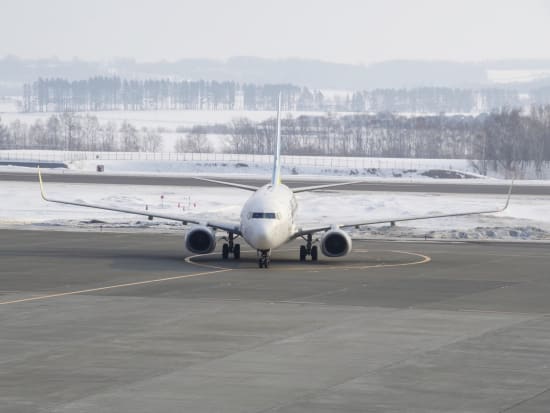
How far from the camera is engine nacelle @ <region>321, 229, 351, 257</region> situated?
53.5m

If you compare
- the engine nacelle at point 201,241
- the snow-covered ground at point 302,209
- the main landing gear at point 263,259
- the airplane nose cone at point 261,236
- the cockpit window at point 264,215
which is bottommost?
the snow-covered ground at point 302,209

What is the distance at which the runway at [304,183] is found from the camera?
380 ft

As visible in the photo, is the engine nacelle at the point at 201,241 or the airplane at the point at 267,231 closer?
the airplane at the point at 267,231

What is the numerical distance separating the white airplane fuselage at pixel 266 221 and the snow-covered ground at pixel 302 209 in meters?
19.3

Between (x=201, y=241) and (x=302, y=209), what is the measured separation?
3484 centimetres

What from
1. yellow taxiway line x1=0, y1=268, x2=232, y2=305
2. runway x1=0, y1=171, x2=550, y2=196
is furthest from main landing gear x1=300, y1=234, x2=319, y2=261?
runway x1=0, y1=171, x2=550, y2=196

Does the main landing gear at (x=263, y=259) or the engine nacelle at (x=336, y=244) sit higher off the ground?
the engine nacelle at (x=336, y=244)

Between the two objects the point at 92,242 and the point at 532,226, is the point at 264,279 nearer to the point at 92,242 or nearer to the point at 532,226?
the point at 92,242

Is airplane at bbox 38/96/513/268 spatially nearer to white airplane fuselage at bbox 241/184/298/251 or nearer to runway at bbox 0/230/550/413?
white airplane fuselage at bbox 241/184/298/251

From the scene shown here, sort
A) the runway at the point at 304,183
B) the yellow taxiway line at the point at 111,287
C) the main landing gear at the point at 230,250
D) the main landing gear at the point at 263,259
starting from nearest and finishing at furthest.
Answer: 1. the yellow taxiway line at the point at 111,287
2. the main landing gear at the point at 263,259
3. the main landing gear at the point at 230,250
4. the runway at the point at 304,183

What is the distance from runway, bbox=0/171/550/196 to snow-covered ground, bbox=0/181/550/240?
7.85m

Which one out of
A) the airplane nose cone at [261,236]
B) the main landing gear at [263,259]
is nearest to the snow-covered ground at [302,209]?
the main landing gear at [263,259]

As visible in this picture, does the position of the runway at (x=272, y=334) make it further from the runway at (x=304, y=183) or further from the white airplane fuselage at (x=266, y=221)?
the runway at (x=304, y=183)

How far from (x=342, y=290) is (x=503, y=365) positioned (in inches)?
625
